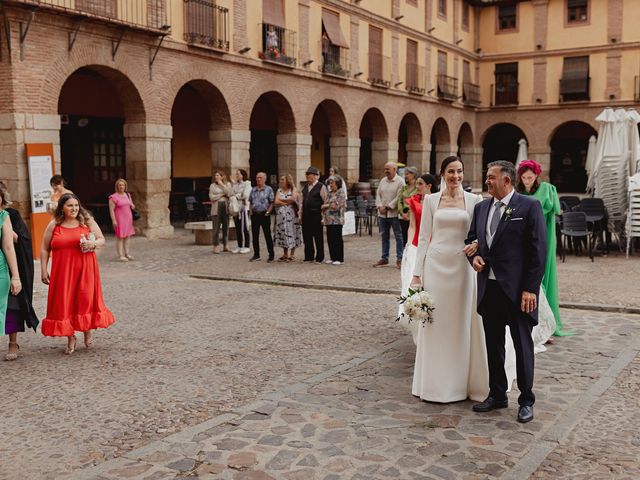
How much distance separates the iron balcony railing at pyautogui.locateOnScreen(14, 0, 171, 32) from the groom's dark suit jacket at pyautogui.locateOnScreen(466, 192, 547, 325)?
1141 cm

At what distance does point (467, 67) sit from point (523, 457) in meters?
32.2

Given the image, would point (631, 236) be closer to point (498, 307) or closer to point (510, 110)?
point (498, 307)

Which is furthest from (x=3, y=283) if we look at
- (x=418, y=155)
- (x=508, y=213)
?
(x=418, y=155)

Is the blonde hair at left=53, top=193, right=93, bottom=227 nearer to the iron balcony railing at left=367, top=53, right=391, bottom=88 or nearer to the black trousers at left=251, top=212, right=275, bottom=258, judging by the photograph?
the black trousers at left=251, top=212, right=275, bottom=258

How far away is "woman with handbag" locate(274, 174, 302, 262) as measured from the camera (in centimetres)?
1277

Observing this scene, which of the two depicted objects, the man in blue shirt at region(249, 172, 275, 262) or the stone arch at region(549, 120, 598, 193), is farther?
the stone arch at region(549, 120, 598, 193)

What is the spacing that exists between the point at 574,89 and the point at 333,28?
47.7ft

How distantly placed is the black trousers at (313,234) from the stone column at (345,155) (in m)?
11.8

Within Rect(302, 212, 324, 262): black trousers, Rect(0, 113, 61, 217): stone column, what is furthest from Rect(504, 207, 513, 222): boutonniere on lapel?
Rect(0, 113, 61, 217): stone column

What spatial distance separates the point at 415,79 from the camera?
94.6 feet

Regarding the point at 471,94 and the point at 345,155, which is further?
the point at 471,94

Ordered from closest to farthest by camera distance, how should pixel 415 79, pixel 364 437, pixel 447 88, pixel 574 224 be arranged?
1. pixel 364 437
2. pixel 574 224
3. pixel 415 79
4. pixel 447 88

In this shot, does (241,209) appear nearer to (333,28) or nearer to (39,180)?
(39,180)

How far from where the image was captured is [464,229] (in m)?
5.12
